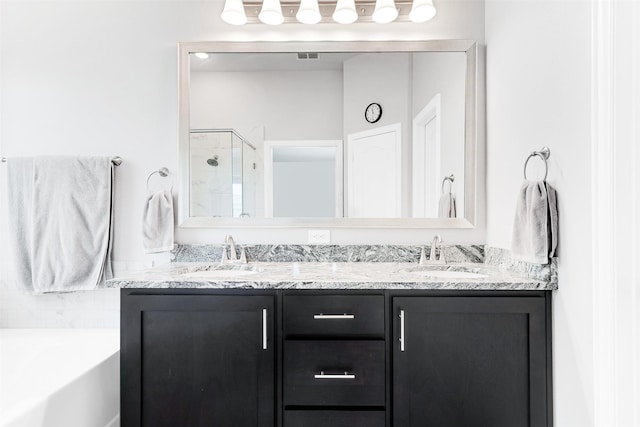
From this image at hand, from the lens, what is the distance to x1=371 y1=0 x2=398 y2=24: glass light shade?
1950 mm

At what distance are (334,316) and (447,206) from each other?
97 centimetres

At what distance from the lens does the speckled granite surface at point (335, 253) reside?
2.00 m

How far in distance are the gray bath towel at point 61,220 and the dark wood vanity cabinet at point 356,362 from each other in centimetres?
80

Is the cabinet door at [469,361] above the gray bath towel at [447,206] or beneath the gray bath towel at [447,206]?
beneath

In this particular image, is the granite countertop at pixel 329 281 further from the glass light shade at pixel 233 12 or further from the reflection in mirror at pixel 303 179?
the glass light shade at pixel 233 12

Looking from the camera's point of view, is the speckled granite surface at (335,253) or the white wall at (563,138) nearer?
the white wall at (563,138)

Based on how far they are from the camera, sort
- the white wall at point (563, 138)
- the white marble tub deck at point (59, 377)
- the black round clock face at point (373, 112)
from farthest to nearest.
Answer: the black round clock face at point (373, 112)
the white marble tub deck at point (59, 377)
the white wall at point (563, 138)

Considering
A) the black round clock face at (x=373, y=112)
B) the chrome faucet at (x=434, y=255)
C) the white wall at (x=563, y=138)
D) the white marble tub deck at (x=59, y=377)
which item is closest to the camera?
the white wall at (x=563, y=138)

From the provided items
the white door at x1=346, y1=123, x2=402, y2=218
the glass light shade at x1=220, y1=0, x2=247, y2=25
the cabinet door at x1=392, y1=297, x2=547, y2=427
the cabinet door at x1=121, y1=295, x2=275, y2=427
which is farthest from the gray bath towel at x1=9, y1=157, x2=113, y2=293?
the cabinet door at x1=392, y1=297, x2=547, y2=427

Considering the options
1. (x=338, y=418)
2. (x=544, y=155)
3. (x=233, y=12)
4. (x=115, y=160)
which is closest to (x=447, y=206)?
(x=544, y=155)

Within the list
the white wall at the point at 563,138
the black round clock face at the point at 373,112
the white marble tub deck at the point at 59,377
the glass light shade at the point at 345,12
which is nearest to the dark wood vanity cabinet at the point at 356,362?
the white wall at the point at 563,138

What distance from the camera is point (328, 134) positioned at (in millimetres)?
2018

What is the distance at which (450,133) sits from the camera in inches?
78.5

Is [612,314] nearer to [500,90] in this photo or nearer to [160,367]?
[500,90]
